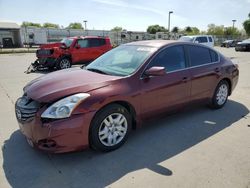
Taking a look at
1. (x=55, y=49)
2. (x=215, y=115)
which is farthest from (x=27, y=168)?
(x=55, y=49)

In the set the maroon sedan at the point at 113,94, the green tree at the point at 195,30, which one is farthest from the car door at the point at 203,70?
the green tree at the point at 195,30

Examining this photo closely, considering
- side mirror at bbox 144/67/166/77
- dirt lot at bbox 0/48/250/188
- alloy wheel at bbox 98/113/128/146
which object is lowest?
dirt lot at bbox 0/48/250/188

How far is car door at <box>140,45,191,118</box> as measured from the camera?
3854 mm

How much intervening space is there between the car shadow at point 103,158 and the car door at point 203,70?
702mm

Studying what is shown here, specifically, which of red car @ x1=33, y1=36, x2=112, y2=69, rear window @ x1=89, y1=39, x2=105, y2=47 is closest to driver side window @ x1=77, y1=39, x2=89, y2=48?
red car @ x1=33, y1=36, x2=112, y2=69

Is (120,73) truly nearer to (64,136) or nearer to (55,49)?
(64,136)

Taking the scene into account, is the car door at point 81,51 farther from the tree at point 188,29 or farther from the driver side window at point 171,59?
the tree at point 188,29

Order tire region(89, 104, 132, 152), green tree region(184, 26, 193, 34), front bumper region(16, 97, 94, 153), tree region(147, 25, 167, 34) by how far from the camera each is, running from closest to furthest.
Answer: front bumper region(16, 97, 94, 153) → tire region(89, 104, 132, 152) → green tree region(184, 26, 193, 34) → tree region(147, 25, 167, 34)

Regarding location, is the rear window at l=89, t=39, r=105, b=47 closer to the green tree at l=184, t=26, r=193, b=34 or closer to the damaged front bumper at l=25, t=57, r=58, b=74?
the damaged front bumper at l=25, t=57, r=58, b=74

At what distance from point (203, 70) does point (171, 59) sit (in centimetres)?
90

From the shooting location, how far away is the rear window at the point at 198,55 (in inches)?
186

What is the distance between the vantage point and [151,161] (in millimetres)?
3275

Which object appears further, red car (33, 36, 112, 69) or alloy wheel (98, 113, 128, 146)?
red car (33, 36, 112, 69)

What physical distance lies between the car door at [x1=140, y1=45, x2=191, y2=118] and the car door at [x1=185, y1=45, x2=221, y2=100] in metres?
0.21
